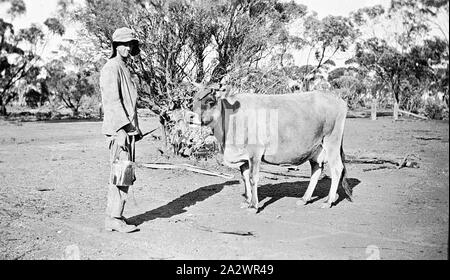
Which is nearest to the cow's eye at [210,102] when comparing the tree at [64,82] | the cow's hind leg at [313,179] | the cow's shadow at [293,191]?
the cow's shadow at [293,191]

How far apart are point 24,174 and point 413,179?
9698 mm

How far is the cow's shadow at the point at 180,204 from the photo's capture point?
7094 mm

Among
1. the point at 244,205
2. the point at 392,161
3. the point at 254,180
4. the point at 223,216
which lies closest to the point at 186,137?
the point at 244,205

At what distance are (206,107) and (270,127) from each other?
1175mm

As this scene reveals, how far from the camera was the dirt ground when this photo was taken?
5.34 m

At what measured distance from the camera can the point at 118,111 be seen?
604cm

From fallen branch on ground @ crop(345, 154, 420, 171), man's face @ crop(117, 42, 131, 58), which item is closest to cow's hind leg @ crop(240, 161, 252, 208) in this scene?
man's face @ crop(117, 42, 131, 58)

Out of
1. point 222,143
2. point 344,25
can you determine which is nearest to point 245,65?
point 222,143

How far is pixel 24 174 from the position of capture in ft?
37.1

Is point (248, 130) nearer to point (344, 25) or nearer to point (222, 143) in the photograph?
point (222, 143)

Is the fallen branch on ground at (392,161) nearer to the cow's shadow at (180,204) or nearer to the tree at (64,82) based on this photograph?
the cow's shadow at (180,204)

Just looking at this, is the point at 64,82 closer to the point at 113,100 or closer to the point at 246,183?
the point at 246,183

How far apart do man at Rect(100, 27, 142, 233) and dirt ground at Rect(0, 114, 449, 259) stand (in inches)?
13.6
